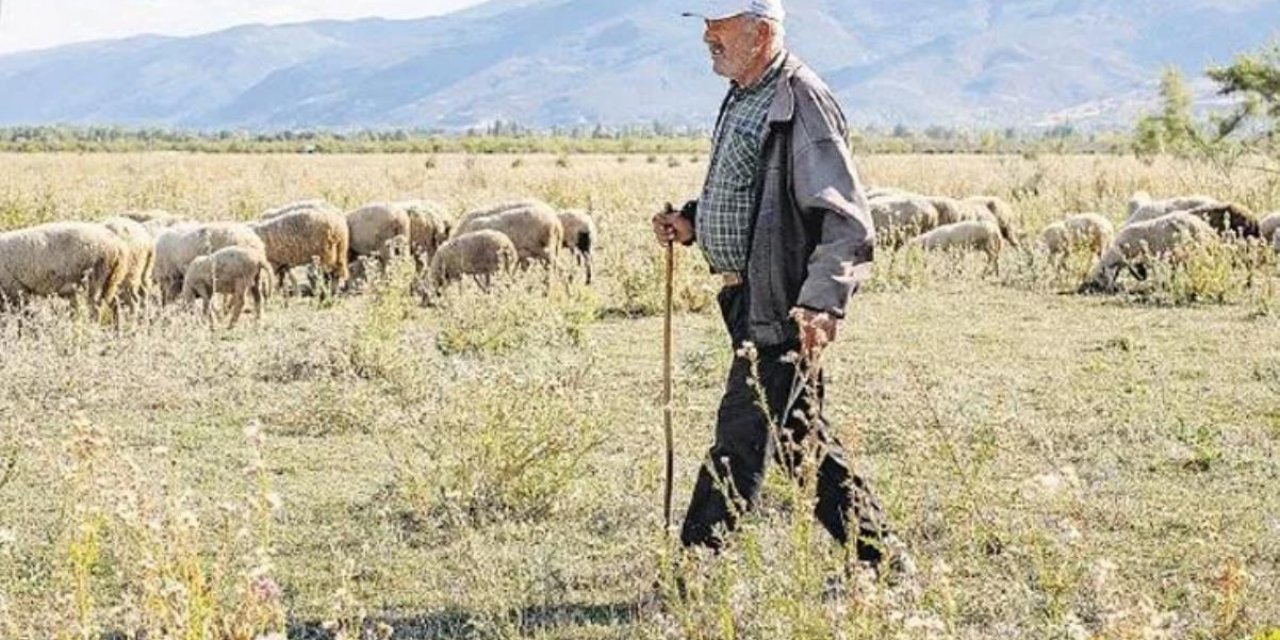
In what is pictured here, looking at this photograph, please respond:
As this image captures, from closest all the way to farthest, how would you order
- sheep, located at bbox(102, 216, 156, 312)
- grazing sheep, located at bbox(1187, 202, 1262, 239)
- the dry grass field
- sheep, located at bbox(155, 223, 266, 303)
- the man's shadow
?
the dry grass field < the man's shadow < sheep, located at bbox(102, 216, 156, 312) < sheep, located at bbox(155, 223, 266, 303) < grazing sheep, located at bbox(1187, 202, 1262, 239)

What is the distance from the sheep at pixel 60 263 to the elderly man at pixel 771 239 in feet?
26.7

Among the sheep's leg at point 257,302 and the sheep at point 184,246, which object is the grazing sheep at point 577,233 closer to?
the sheep at point 184,246

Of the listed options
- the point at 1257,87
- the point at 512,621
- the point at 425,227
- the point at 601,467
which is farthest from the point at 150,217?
the point at 1257,87

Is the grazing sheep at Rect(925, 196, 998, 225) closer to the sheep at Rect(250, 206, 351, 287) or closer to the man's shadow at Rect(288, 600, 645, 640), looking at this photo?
the sheep at Rect(250, 206, 351, 287)

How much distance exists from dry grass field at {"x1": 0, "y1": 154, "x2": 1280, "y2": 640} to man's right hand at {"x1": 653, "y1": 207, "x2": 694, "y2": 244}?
85 centimetres

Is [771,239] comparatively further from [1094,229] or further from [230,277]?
[1094,229]

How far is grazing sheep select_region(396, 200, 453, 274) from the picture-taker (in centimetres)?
1755

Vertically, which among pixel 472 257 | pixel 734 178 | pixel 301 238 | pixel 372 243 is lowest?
pixel 372 243

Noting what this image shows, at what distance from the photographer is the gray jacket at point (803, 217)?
4867 mm

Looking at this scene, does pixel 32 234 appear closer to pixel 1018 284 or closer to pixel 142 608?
pixel 1018 284

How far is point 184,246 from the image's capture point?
47.6 feet

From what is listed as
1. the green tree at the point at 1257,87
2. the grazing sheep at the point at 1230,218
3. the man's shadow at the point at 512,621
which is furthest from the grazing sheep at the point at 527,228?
the green tree at the point at 1257,87

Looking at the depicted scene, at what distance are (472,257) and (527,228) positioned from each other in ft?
4.95

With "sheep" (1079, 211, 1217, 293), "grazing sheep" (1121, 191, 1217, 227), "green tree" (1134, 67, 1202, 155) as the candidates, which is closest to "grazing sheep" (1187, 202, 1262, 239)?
"grazing sheep" (1121, 191, 1217, 227)
